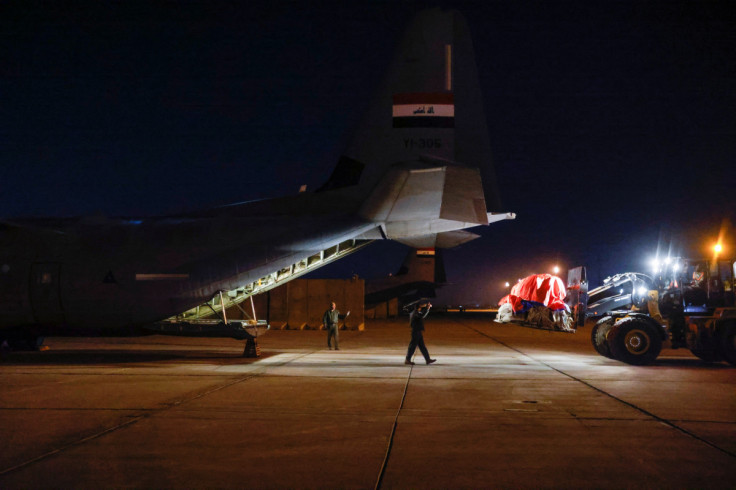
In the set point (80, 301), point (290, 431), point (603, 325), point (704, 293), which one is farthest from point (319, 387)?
point (704, 293)

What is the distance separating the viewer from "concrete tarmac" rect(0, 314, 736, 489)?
495 centimetres

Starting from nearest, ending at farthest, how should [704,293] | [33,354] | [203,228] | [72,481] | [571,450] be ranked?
1. [72,481]
2. [571,450]
3. [704,293]
4. [203,228]
5. [33,354]

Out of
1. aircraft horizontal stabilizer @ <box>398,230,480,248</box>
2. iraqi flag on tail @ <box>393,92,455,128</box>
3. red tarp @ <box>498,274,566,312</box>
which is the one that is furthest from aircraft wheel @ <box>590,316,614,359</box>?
red tarp @ <box>498,274,566,312</box>

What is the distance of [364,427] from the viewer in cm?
679

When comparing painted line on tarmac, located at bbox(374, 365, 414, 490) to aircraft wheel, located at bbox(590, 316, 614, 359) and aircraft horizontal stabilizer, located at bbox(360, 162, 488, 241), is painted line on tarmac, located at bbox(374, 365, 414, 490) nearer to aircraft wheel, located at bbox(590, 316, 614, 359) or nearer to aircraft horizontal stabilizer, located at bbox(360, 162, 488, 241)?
aircraft horizontal stabilizer, located at bbox(360, 162, 488, 241)

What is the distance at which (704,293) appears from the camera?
13664 millimetres

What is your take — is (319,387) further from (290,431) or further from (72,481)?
(72,481)

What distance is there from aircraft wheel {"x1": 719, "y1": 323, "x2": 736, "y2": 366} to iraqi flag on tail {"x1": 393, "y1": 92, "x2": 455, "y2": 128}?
8.34 meters

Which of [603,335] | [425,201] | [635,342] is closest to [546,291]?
[603,335]

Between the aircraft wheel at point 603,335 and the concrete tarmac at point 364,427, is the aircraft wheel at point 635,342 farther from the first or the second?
the concrete tarmac at point 364,427

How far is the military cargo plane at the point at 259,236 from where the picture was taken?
13.9m

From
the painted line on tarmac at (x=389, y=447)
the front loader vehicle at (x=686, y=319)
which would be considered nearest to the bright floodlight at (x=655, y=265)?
the front loader vehicle at (x=686, y=319)

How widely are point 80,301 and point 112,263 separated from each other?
1.26 m

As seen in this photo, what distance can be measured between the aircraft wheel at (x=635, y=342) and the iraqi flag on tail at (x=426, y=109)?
6.72 m
